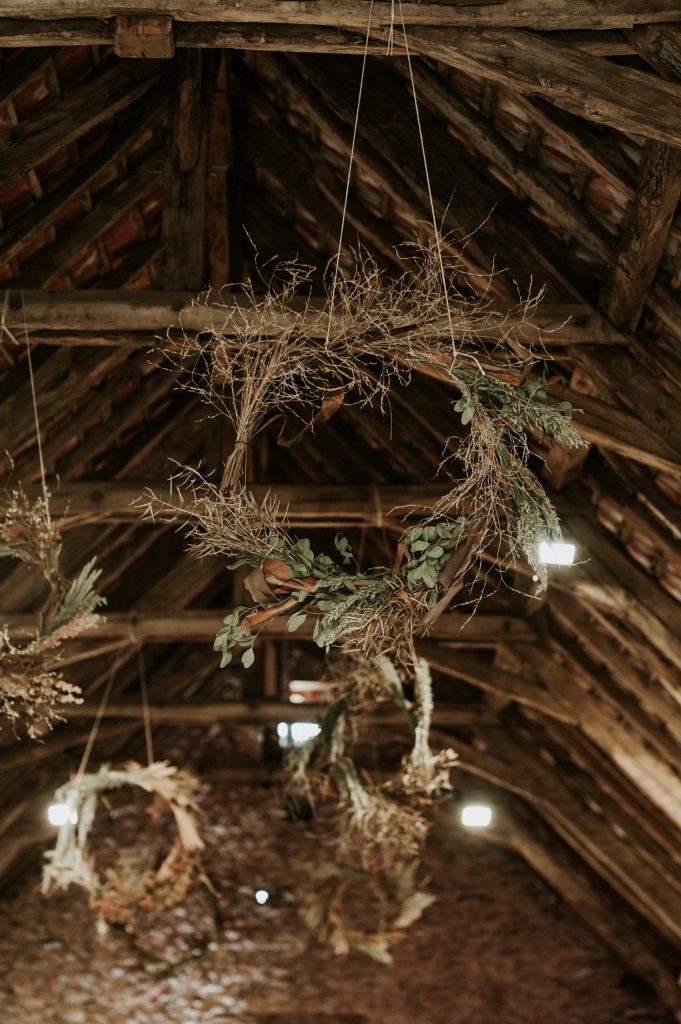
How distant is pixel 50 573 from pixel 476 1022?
5.92m

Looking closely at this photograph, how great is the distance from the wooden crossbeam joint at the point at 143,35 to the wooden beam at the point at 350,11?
12 cm

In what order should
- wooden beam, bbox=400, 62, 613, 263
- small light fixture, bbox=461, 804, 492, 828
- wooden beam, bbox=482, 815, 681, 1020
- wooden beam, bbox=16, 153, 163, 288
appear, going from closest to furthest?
1. wooden beam, bbox=400, 62, 613, 263
2. wooden beam, bbox=16, 153, 163, 288
3. small light fixture, bbox=461, 804, 492, 828
4. wooden beam, bbox=482, 815, 681, 1020

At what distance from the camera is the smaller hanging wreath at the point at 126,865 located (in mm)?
5605

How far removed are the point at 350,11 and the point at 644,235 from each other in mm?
1293

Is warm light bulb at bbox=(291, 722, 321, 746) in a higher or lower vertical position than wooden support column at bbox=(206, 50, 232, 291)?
lower

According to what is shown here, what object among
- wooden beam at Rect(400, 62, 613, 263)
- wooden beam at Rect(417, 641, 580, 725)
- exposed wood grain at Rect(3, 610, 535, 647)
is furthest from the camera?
wooden beam at Rect(417, 641, 580, 725)

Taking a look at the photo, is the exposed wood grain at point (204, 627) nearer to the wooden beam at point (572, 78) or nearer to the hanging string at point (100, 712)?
the hanging string at point (100, 712)

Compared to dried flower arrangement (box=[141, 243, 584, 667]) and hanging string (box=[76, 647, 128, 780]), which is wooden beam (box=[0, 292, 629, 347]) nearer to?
dried flower arrangement (box=[141, 243, 584, 667])

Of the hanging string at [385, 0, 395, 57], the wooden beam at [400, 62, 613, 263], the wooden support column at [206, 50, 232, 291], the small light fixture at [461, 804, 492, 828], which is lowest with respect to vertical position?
the hanging string at [385, 0, 395, 57]

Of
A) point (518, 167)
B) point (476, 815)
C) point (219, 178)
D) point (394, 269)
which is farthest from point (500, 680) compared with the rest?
point (518, 167)

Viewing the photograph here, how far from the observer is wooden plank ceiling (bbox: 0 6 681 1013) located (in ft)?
11.5

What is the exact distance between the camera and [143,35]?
139 inches

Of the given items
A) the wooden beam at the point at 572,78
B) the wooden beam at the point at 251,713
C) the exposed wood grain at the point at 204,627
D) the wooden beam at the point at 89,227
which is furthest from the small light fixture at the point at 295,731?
the wooden beam at the point at 572,78

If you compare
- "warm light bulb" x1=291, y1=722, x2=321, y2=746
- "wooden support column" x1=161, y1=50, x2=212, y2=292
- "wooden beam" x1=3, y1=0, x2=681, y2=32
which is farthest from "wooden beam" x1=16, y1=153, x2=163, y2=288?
"warm light bulb" x1=291, y1=722, x2=321, y2=746
